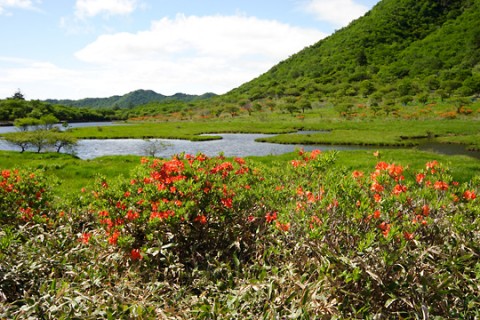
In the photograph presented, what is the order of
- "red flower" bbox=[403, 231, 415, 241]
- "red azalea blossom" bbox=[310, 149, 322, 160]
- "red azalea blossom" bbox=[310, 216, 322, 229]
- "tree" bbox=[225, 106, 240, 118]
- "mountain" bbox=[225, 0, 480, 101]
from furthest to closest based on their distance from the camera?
1. "tree" bbox=[225, 106, 240, 118]
2. "mountain" bbox=[225, 0, 480, 101]
3. "red azalea blossom" bbox=[310, 149, 322, 160]
4. "red azalea blossom" bbox=[310, 216, 322, 229]
5. "red flower" bbox=[403, 231, 415, 241]

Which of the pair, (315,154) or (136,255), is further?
(315,154)

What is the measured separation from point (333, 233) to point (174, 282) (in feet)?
10.0

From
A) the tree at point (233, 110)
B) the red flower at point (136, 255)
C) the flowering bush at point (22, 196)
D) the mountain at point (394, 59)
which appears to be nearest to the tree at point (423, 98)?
the mountain at point (394, 59)

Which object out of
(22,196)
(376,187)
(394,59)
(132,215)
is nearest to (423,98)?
(394,59)

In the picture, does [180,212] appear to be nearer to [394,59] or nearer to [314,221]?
[314,221]

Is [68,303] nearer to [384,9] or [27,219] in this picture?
[27,219]

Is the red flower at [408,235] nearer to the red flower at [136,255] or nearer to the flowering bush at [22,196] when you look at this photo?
the red flower at [136,255]

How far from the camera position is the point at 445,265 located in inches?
207

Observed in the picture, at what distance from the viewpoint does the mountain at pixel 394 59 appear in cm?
10019

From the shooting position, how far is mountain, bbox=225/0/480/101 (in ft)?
329

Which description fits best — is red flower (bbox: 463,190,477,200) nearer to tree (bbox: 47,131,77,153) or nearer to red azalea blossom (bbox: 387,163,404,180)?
red azalea blossom (bbox: 387,163,404,180)

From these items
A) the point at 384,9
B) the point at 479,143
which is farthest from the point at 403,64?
the point at 479,143

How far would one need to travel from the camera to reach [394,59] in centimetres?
14738

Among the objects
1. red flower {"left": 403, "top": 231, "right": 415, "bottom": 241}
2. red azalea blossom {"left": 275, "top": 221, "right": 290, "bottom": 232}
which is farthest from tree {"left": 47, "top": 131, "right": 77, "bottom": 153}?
red flower {"left": 403, "top": 231, "right": 415, "bottom": 241}
